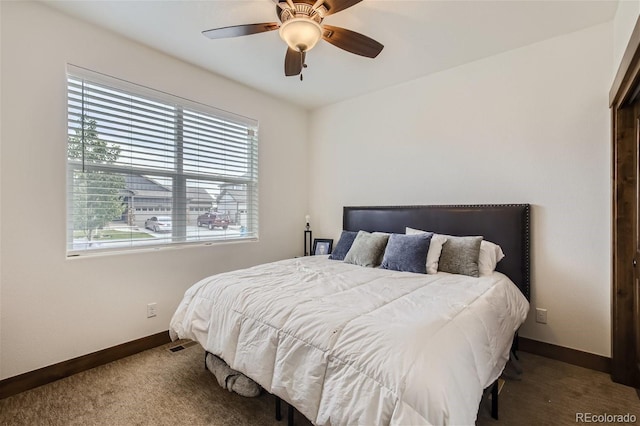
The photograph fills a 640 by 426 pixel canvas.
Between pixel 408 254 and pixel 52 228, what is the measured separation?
2716mm

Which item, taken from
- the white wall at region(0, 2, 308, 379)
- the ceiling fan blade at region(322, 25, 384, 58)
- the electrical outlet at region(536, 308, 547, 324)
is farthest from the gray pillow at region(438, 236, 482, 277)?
the white wall at region(0, 2, 308, 379)

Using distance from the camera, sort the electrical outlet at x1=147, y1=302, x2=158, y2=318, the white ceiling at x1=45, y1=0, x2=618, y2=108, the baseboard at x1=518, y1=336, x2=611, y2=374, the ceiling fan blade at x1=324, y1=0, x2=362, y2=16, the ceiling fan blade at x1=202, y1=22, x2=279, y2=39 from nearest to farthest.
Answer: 1. the ceiling fan blade at x1=324, y1=0, x2=362, y2=16
2. the ceiling fan blade at x1=202, y1=22, x2=279, y2=39
3. the white ceiling at x1=45, y1=0, x2=618, y2=108
4. the baseboard at x1=518, y1=336, x2=611, y2=374
5. the electrical outlet at x1=147, y1=302, x2=158, y2=318

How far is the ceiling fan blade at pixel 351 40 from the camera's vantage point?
1.92 metres

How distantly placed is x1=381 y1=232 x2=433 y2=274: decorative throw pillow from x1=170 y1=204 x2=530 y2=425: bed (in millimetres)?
42

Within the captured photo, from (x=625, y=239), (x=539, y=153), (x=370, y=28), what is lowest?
(x=625, y=239)

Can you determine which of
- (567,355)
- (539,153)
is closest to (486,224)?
Answer: (539,153)

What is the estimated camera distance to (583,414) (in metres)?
1.78

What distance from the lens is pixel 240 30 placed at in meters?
1.94

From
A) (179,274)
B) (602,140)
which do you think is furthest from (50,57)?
(602,140)

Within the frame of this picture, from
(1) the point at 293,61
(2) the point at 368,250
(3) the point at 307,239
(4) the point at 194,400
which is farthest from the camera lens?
(3) the point at 307,239

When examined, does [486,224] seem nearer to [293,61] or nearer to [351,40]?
[351,40]

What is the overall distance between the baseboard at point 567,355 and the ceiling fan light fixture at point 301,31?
2.88 meters

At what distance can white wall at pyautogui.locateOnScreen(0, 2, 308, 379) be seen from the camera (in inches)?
78.9

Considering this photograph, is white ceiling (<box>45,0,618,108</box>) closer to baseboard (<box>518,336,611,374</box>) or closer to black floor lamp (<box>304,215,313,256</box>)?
black floor lamp (<box>304,215,313,256</box>)
